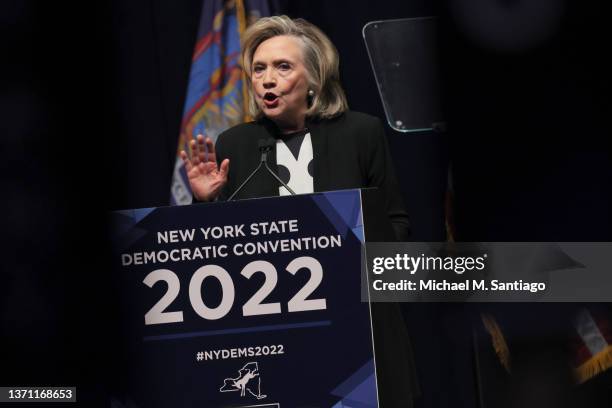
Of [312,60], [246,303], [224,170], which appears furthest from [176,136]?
[246,303]

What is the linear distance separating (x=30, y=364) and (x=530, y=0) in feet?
5.69

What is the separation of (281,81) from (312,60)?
0.13 m

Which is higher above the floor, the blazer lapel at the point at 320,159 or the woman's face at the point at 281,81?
the woman's face at the point at 281,81

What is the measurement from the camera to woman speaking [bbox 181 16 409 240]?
2.48 m

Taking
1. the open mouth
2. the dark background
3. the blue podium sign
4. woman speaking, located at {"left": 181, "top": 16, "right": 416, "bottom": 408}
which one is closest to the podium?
the blue podium sign

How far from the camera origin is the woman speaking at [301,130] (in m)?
2.48

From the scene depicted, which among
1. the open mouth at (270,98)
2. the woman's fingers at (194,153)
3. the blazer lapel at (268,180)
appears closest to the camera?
the woman's fingers at (194,153)

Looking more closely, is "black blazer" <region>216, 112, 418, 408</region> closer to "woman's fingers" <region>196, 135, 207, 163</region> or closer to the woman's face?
the woman's face

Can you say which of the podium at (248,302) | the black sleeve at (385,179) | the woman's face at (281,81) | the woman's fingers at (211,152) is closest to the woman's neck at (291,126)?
the woman's face at (281,81)

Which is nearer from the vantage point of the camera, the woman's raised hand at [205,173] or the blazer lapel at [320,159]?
the woman's raised hand at [205,173]

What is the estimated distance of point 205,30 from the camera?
3.33 meters

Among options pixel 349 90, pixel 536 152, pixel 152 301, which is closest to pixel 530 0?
pixel 536 152

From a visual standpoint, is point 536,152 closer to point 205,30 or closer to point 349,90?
point 349,90

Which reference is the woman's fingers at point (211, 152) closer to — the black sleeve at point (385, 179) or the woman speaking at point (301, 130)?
the woman speaking at point (301, 130)
